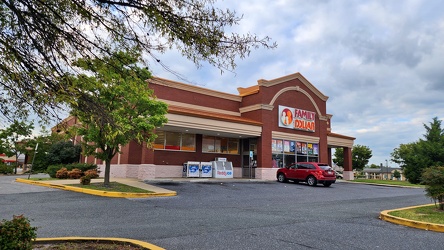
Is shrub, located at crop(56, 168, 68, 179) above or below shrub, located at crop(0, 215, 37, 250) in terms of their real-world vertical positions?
above

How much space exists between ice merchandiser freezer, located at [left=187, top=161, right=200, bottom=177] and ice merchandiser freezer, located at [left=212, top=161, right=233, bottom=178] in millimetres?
1497

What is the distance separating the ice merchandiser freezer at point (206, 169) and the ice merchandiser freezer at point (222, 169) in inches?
12.8

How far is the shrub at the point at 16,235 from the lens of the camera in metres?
4.50

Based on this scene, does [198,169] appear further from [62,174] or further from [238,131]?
[62,174]

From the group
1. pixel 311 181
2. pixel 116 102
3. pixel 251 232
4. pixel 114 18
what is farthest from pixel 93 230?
pixel 311 181

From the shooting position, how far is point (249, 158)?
2962 cm

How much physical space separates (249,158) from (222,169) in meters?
3.92

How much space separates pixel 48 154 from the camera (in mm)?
36688

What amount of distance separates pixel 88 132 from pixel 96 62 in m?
11.3

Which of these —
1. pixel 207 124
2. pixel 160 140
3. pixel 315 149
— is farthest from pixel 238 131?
pixel 315 149

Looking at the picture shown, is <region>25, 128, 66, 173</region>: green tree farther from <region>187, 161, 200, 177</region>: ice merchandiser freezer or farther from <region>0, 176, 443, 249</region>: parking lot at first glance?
<region>0, 176, 443, 249</region>: parking lot

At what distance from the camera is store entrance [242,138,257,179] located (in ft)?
95.2

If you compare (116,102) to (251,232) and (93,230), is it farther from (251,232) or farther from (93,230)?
(251,232)

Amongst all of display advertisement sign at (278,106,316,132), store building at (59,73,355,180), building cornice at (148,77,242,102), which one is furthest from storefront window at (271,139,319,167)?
building cornice at (148,77,242,102)
